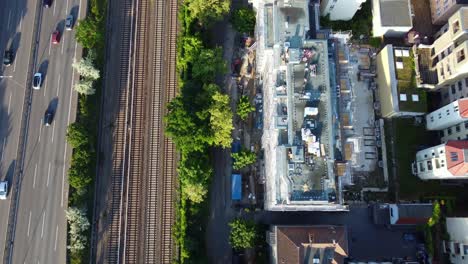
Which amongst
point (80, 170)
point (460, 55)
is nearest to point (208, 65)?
point (80, 170)

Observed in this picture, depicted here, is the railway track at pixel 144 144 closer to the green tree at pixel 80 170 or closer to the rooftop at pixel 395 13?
the green tree at pixel 80 170

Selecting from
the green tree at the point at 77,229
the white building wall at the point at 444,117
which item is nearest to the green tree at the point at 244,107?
the green tree at the point at 77,229

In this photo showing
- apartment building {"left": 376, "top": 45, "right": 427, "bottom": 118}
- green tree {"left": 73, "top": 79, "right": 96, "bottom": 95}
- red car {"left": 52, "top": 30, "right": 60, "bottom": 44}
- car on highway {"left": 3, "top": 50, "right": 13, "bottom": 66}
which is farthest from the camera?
red car {"left": 52, "top": 30, "right": 60, "bottom": 44}

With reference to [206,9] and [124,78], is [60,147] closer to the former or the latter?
[124,78]

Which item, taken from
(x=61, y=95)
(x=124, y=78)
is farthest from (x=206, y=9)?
(x=61, y=95)

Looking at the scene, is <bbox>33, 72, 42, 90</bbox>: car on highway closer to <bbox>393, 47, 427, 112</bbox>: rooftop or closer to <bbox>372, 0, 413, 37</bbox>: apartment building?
<bbox>372, 0, 413, 37</bbox>: apartment building

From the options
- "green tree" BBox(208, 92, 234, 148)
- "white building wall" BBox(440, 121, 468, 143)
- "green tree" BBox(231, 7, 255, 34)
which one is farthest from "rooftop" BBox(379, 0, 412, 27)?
"green tree" BBox(208, 92, 234, 148)
